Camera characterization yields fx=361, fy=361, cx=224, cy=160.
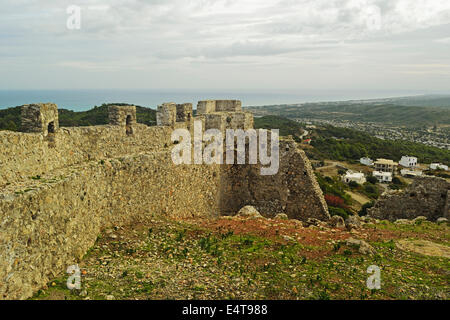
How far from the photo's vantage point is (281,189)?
13.8 meters

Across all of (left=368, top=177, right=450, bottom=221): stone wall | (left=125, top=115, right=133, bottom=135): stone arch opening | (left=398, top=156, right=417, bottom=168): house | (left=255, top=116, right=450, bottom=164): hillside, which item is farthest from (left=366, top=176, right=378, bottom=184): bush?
(left=125, top=115, right=133, bottom=135): stone arch opening

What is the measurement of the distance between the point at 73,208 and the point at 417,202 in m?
13.0

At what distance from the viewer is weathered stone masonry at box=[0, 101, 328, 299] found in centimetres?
525

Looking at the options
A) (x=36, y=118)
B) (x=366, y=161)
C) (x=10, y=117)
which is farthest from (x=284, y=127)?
(x=36, y=118)

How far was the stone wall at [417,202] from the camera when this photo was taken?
1389 centimetres

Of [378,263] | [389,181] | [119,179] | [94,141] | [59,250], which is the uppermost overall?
[94,141]

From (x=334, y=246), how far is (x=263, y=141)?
633 centimetres

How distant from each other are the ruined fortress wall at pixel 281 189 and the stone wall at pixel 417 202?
3.21m

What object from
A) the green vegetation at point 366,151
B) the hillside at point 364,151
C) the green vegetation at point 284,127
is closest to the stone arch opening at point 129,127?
the hillside at point 364,151

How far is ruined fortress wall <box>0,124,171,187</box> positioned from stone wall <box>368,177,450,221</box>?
9.50 m
